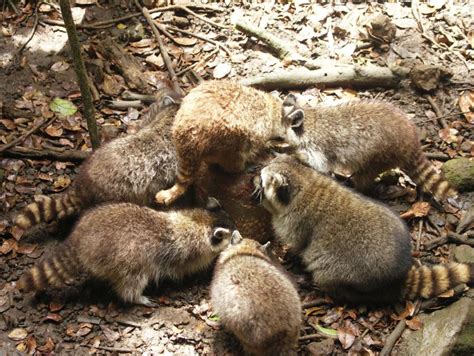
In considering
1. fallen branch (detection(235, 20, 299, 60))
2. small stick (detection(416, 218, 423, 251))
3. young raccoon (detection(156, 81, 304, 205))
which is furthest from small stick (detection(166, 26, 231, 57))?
small stick (detection(416, 218, 423, 251))

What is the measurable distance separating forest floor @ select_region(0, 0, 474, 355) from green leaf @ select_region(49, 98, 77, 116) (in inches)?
0.6

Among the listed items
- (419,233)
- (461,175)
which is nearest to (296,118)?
(419,233)

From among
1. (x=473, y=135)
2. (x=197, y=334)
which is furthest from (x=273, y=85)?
(x=197, y=334)

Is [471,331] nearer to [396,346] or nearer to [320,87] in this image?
[396,346]

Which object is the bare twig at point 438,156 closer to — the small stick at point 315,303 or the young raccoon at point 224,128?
the young raccoon at point 224,128

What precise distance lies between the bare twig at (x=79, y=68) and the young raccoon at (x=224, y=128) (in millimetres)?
1040

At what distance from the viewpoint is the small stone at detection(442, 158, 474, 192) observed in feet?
Answer: 21.1

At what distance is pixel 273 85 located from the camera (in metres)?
7.74

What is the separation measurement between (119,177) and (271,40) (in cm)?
350

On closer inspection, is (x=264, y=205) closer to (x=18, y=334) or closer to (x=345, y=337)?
(x=345, y=337)

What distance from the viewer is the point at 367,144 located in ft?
21.1

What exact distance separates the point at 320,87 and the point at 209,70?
5.30 feet

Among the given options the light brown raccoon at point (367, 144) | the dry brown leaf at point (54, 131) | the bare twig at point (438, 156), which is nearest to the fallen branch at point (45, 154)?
the dry brown leaf at point (54, 131)

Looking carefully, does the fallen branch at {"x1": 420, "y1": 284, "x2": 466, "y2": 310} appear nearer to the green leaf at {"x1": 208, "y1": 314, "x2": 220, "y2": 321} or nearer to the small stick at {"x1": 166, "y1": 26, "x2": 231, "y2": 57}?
the green leaf at {"x1": 208, "y1": 314, "x2": 220, "y2": 321}
